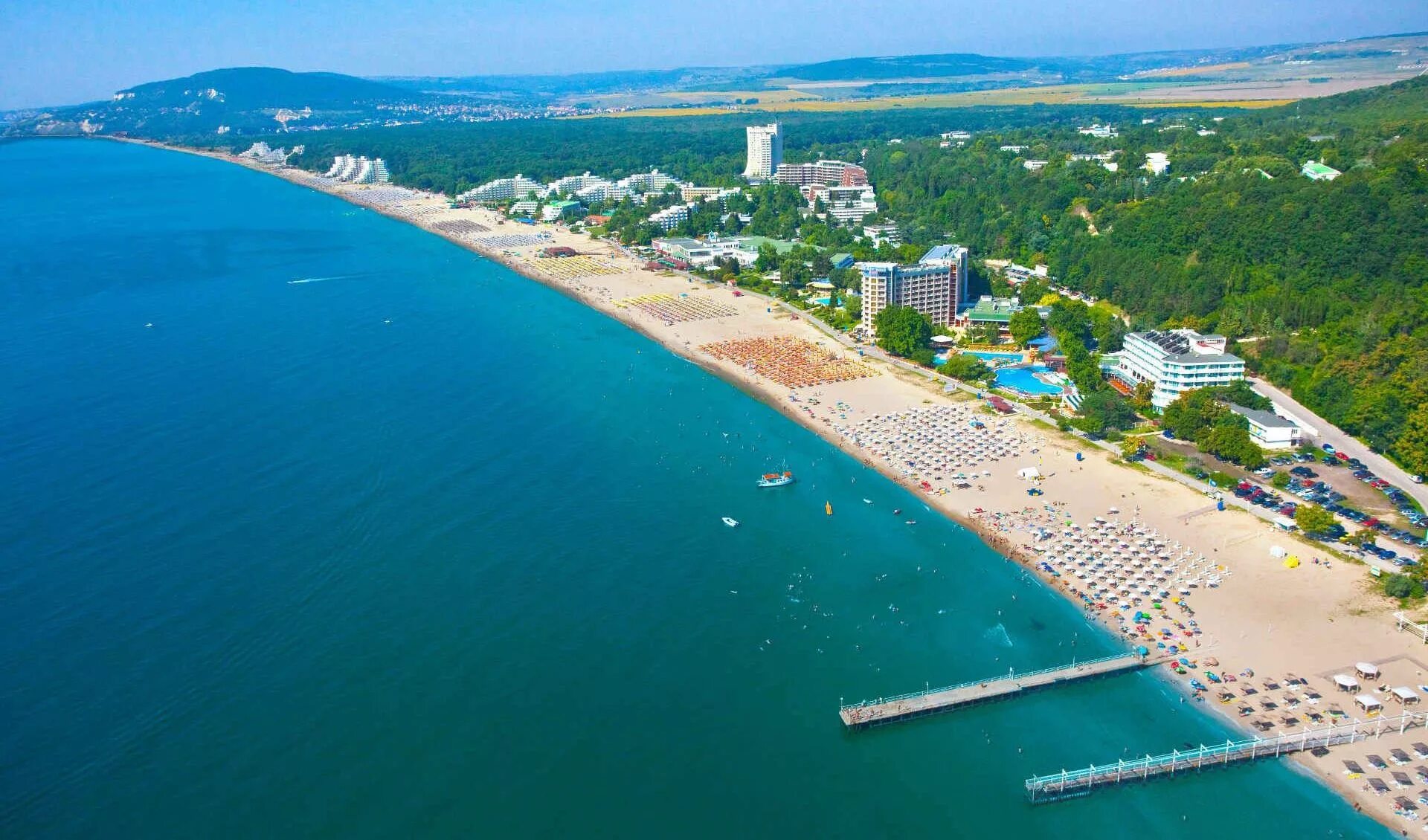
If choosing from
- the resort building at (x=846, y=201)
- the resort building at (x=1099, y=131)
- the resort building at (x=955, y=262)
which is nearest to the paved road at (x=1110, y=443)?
the resort building at (x=955, y=262)

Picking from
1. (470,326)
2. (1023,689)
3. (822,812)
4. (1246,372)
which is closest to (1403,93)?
(1246,372)

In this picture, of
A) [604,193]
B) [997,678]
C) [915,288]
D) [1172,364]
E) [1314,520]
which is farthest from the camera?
[604,193]

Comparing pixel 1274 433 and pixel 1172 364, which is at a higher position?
pixel 1172 364

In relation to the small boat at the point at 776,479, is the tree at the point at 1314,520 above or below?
above

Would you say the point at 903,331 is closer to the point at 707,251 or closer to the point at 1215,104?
the point at 707,251

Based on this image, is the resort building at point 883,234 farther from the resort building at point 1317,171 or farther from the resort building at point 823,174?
the resort building at point 1317,171

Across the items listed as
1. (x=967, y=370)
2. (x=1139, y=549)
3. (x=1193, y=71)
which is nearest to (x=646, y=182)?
(x=967, y=370)
